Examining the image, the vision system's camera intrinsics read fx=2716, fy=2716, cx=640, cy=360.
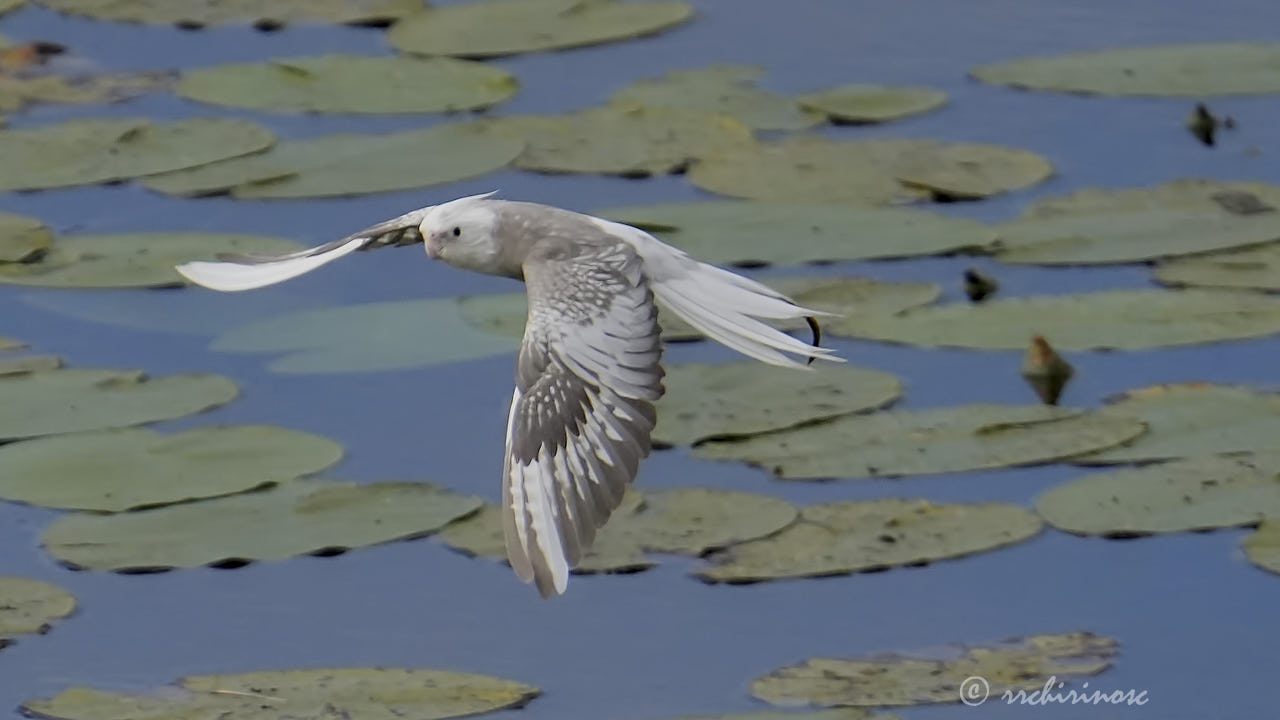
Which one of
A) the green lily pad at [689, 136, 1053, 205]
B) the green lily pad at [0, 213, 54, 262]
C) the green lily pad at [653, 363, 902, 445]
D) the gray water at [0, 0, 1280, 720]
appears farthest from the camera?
the green lily pad at [689, 136, 1053, 205]

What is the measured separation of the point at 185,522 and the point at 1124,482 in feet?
6.67

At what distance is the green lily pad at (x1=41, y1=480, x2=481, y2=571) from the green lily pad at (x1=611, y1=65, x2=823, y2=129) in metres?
2.66

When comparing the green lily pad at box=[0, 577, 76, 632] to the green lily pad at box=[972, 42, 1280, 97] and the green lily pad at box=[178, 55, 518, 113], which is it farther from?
the green lily pad at box=[972, 42, 1280, 97]

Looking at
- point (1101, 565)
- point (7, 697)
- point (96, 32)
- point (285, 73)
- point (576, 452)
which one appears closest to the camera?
point (576, 452)

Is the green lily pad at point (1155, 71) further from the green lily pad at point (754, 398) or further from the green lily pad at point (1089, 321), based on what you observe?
the green lily pad at point (754, 398)

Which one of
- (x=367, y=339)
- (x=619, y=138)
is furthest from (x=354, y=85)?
(x=367, y=339)

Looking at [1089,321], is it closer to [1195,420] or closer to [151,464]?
[1195,420]

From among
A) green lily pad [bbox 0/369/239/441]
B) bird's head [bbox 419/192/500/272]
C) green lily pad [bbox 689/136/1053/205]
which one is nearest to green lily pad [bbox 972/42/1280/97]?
green lily pad [bbox 689/136/1053/205]

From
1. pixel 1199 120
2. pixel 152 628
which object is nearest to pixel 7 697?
pixel 152 628

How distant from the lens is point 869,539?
18.7ft

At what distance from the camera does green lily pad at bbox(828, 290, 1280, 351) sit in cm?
653

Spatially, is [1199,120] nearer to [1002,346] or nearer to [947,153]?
[947,153]

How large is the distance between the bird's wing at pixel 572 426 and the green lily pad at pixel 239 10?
468 cm

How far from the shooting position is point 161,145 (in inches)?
319
